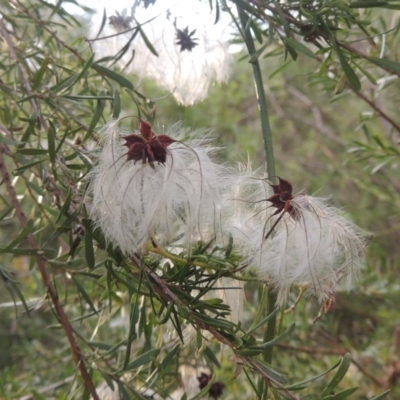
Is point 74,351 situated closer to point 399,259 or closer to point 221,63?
point 221,63

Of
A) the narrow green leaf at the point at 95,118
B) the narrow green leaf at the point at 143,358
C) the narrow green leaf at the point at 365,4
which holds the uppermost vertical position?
the narrow green leaf at the point at 365,4

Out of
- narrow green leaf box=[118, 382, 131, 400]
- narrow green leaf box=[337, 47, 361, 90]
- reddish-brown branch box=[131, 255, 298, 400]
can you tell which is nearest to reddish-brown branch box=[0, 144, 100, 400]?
narrow green leaf box=[118, 382, 131, 400]

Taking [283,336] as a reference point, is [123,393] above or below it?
below

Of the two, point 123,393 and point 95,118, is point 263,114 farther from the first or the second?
point 123,393

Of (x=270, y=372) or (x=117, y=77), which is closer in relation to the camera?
(x=270, y=372)

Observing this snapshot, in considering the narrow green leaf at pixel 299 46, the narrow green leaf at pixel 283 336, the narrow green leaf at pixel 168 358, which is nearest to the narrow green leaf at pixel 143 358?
the narrow green leaf at pixel 168 358

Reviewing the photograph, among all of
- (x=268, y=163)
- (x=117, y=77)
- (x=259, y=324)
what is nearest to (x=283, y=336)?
(x=259, y=324)

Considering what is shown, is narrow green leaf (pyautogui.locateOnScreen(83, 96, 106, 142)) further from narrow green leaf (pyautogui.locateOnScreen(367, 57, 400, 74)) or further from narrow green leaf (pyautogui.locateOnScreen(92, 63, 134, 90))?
narrow green leaf (pyautogui.locateOnScreen(367, 57, 400, 74))

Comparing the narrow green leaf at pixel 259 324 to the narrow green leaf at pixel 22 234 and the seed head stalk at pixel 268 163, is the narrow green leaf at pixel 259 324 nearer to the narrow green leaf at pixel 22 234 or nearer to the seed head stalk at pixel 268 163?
the seed head stalk at pixel 268 163
